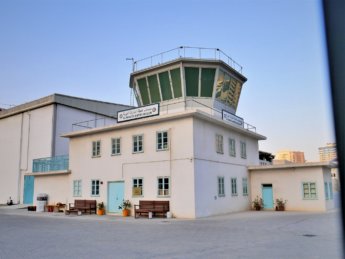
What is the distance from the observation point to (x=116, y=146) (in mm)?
23750

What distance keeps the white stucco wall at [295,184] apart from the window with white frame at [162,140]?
9321 millimetres

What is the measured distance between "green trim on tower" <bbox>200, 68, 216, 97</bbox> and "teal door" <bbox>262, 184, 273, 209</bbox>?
326 inches

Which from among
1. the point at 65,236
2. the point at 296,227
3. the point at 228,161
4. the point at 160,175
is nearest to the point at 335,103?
the point at 65,236

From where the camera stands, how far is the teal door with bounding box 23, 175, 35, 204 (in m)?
33.5

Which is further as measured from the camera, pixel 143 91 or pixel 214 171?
pixel 143 91

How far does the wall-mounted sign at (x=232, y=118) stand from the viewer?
2362 centimetres

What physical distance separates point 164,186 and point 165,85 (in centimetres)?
760

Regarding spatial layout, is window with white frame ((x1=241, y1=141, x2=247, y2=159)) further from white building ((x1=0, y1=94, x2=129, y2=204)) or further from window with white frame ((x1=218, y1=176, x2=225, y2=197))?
white building ((x1=0, y1=94, x2=129, y2=204))

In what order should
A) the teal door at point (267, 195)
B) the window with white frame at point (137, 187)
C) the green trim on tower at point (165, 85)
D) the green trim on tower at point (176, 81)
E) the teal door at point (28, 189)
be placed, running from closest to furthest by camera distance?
the window with white frame at point (137, 187), the green trim on tower at point (176, 81), the green trim on tower at point (165, 85), the teal door at point (267, 195), the teal door at point (28, 189)

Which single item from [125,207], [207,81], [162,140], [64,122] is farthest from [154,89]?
[64,122]

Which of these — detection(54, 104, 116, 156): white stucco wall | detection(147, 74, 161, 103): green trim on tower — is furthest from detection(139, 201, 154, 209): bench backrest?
detection(54, 104, 116, 156): white stucco wall

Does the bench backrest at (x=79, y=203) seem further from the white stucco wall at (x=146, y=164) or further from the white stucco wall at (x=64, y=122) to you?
the white stucco wall at (x=64, y=122)

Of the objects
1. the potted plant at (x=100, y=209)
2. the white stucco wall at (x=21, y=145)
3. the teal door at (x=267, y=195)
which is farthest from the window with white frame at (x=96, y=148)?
the teal door at (x=267, y=195)

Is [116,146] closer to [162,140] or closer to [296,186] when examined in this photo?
[162,140]
